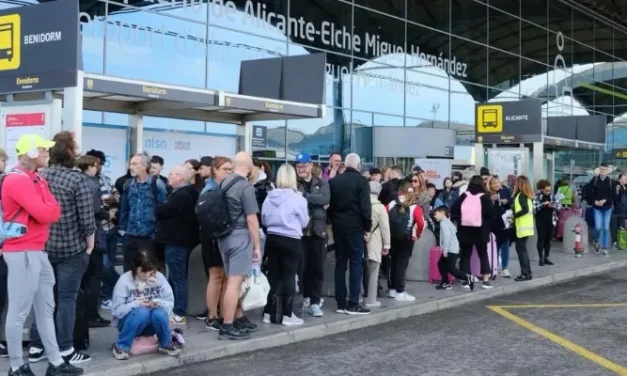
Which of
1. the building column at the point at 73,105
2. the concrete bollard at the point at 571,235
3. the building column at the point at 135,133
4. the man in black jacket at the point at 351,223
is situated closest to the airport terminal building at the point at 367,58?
the building column at the point at 135,133

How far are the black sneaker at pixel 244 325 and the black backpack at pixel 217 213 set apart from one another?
37.8 inches

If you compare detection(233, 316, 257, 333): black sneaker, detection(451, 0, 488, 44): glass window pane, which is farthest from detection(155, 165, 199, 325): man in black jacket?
detection(451, 0, 488, 44): glass window pane

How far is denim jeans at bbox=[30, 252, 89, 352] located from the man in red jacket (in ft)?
0.73

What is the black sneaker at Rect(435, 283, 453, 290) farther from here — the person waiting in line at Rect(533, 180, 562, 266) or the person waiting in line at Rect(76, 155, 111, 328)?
the person waiting in line at Rect(76, 155, 111, 328)

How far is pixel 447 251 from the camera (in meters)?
10.6

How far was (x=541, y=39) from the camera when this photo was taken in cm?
2939

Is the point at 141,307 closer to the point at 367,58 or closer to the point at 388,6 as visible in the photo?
the point at 367,58

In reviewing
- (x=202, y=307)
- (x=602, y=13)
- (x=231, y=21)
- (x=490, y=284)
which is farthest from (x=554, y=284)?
(x=602, y=13)

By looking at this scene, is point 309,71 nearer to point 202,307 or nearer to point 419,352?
point 202,307

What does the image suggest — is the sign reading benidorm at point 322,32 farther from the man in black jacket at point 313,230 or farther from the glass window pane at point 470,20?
the man in black jacket at point 313,230

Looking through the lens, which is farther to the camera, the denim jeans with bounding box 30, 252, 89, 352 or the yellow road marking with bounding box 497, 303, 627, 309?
the yellow road marking with bounding box 497, 303, 627, 309

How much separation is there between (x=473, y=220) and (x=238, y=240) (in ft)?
15.2

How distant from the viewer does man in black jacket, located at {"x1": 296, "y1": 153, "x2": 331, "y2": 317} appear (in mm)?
8250

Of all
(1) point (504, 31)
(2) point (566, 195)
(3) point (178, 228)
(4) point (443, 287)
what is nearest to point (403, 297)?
(4) point (443, 287)
